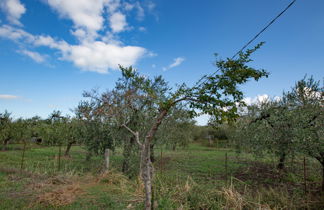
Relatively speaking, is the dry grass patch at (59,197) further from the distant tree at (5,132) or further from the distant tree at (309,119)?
the distant tree at (5,132)

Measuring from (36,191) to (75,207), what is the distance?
1.95 m

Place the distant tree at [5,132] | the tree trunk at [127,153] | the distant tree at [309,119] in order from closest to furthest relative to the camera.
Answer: the distant tree at [309,119] < the tree trunk at [127,153] < the distant tree at [5,132]

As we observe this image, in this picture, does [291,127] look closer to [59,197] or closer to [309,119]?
[309,119]

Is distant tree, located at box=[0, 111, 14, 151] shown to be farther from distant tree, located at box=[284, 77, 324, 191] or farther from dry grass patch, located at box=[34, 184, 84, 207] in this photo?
distant tree, located at box=[284, 77, 324, 191]

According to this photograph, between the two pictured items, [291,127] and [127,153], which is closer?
[291,127]

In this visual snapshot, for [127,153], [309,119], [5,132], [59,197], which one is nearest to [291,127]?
[309,119]

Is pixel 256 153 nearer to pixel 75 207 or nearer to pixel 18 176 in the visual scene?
pixel 75 207

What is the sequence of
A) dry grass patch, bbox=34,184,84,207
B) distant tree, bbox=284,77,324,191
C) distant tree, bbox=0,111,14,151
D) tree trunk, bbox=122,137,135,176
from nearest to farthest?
dry grass patch, bbox=34,184,84,207
distant tree, bbox=284,77,324,191
tree trunk, bbox=122,137,135,176
distant tree, bbox=0,111,14,151

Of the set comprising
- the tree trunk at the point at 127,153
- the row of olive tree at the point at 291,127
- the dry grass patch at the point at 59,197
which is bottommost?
the dry grass patch at the point at 59,197

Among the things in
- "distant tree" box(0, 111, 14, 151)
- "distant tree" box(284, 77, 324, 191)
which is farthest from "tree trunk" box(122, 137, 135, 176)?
"distant tree" box(0, 111, 14, 151)

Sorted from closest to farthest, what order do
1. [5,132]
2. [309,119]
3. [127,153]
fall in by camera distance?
[309,119], [127,153], [5,132]

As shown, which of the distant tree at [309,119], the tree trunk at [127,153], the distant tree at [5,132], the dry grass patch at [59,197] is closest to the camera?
the dry grass patch at [59,197]

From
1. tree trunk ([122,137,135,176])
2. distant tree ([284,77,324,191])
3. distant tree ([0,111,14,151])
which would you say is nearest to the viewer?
distant tree ([284,77,324,191])

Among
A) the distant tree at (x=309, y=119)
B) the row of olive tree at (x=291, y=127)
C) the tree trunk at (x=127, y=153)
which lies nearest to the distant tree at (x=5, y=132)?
the tree trunk at (x=127, y=153)
